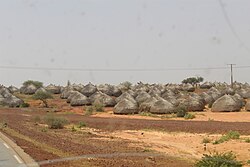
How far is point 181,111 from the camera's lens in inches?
2311

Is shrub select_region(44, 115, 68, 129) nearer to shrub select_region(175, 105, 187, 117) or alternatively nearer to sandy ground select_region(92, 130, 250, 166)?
sandy ground select_region(92, 130, 250, 166)

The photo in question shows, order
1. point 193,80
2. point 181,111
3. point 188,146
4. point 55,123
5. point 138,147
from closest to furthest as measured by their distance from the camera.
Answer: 1. point 138,147
2. point 188,146
3. point 55,123
4. point 181,111
5. point 193,80

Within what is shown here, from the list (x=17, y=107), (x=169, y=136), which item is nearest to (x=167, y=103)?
(x=169, y=136)

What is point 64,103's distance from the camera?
88875mm

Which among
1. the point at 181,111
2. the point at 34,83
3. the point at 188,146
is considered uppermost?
the point at 34,83

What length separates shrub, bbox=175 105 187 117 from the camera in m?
58.0

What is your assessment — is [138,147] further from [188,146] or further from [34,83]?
[34,83]

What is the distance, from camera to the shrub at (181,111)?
190 feet

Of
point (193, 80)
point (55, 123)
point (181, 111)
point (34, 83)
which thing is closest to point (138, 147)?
point (55, 123)

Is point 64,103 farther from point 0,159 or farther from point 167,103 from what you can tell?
point 0,159

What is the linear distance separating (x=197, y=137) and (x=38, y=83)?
109337mm

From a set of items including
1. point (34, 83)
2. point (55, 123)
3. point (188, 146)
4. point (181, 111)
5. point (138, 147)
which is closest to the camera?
point (138, 147)

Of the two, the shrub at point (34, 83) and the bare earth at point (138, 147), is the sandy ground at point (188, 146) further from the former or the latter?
the shrub at point (34, 83)

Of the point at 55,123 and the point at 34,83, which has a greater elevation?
the point at 34,83
